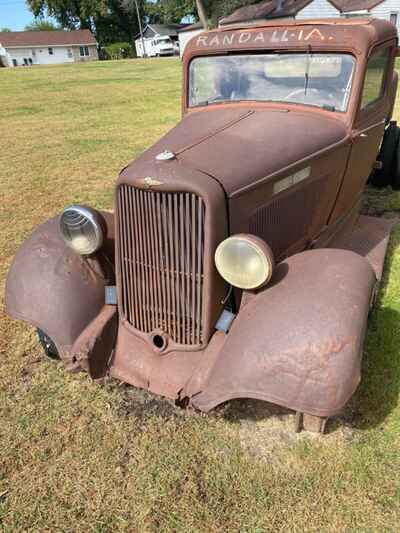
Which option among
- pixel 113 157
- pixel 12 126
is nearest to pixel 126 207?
pixel 113 157

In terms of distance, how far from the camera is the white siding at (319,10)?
3197cm

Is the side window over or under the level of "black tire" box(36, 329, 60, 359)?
over

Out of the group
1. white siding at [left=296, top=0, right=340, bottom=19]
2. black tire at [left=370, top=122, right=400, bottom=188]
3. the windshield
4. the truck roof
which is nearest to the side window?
the truck roof

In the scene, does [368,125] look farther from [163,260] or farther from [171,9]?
[171,9]

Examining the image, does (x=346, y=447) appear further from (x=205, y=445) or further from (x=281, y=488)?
(x=205, y=445)

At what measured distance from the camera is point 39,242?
3.13 meters

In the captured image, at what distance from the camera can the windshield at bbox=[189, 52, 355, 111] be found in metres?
3.59

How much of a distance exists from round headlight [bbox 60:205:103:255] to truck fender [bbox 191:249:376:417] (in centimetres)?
105

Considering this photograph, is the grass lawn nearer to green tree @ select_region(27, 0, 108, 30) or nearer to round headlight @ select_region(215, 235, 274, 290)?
round headlight @ select_region(215, 235, 274, 290)

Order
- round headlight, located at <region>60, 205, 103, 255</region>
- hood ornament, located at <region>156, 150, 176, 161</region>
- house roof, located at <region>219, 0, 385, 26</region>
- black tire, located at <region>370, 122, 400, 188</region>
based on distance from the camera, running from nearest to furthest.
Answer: hood ornament, located at <region>156, 150, 176, 161</region> → round headlight, located at <region>60, 205, 103, 255</region> → black tire, located at <region>370, 122, 400, 188</region> → house roof, located at <region>219, 0, 385, 26</region>

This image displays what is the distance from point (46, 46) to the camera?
59.8 metres

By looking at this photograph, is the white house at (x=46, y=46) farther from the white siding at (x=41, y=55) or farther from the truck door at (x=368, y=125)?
the truck door at (x=368, y=125)

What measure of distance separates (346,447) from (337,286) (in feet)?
3.24

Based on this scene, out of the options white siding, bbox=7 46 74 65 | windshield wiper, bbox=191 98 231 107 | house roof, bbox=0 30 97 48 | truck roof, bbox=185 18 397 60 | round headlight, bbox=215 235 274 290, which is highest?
truck roof, bbox=185 18 397 60
